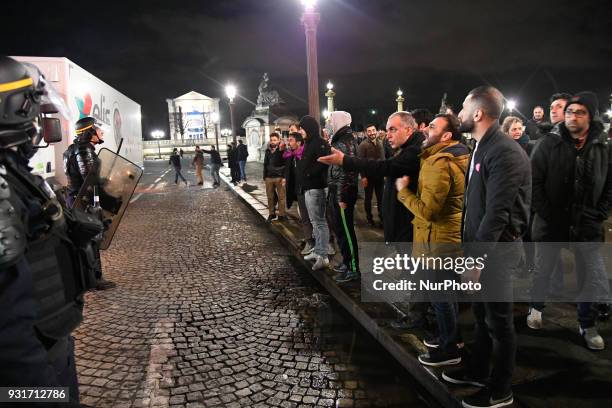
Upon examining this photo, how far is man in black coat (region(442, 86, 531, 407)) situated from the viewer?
7.86 feet

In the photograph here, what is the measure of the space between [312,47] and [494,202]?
598 centimetres

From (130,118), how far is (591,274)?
55.9 feet

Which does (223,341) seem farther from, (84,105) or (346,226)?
(84,105)

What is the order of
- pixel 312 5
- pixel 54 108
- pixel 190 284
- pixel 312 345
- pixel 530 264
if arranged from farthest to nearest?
pixel 312 5 < pixel 190 284 < pixel 530 264 < pixel 312 345 < pixel 54 108

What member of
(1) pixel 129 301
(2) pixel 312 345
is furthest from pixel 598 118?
(1) pixel 129 301

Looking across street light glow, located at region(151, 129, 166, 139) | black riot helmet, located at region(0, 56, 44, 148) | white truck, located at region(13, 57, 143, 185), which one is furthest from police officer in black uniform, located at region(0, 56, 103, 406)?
street light glow, located at region(151, 129, 166, 139)

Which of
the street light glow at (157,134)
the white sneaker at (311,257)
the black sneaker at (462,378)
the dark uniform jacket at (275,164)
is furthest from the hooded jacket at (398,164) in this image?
the street light glow at (157,134)

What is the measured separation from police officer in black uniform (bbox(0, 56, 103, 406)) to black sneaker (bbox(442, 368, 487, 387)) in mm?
2283

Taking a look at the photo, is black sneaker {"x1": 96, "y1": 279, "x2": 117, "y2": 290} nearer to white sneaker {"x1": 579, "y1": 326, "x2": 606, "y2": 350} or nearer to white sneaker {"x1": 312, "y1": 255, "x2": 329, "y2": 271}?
white sneaker {"x1": 312, "y1": 255, "x2": 329, "y2": 271}

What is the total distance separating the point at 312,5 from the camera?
24.3ft

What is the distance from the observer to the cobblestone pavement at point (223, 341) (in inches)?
119

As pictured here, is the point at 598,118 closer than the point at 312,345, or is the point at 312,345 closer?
the point at 598,118

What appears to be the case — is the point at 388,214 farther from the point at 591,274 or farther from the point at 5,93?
the point at 5,93

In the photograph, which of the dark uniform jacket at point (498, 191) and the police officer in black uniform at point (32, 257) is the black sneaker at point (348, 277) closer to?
the dark uniform jacket at point (498, 191)
